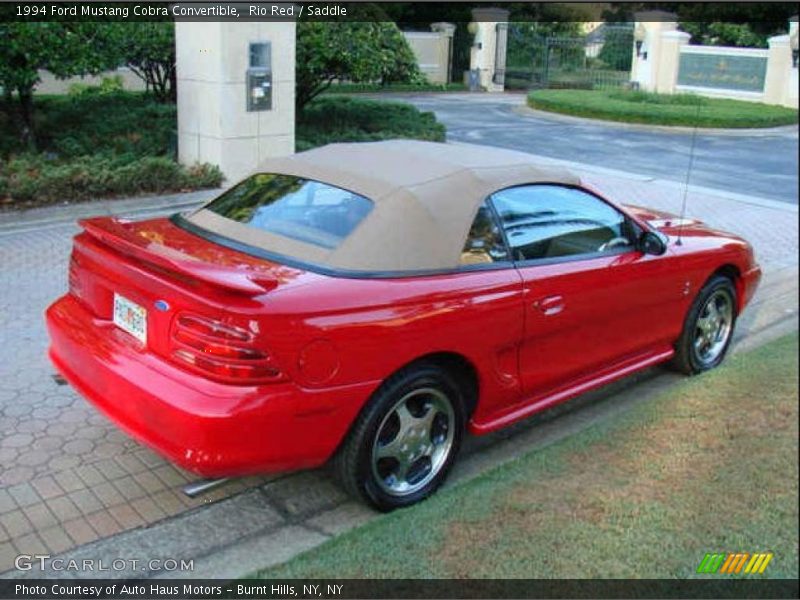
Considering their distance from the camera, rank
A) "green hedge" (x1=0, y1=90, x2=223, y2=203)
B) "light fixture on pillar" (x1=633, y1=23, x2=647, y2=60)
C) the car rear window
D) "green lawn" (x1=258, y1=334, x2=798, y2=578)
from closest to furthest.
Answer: "green lawn" (x1=258, y1=334, x2=798, y2=578)
the car rear window
"green hedge" (x1=0, y1=90, x2=223, y2=203)
"light fixture on pillar" (x1=633, y1=23, x2=647, y2=60)

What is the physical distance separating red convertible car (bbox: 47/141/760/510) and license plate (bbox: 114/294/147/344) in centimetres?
1

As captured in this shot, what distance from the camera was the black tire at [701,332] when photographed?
17.8 feet

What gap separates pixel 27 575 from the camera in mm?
3379

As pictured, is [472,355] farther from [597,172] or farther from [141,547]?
[597,172]

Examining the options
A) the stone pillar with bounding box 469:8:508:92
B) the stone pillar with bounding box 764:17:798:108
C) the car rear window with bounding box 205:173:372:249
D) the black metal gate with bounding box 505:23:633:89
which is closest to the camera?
the car rear window with bounding box 205:173:372:249

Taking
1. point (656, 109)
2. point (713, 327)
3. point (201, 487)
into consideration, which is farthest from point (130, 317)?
point (656, 109)

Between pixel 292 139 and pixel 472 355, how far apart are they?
7.93m

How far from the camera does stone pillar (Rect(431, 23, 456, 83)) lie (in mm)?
36688

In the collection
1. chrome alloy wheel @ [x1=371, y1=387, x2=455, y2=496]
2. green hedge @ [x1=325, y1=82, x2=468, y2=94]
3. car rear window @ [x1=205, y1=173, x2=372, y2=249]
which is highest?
green hedge @ [x1=325, y1=82, x2=468, y2=94]

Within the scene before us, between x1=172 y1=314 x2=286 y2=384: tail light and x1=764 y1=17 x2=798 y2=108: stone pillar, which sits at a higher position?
x1=764 y1=17 x2=798 y2=108: stone pillar

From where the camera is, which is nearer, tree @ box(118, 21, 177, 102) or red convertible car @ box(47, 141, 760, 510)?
red convertible car @ box(47, 141, 760, 510)

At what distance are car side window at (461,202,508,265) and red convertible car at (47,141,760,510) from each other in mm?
11

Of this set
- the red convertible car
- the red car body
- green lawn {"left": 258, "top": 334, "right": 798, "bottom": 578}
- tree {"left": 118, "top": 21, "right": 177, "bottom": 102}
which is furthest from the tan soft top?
tree {"left": 118, "top": 21, "right": 177, "bottom": 102}

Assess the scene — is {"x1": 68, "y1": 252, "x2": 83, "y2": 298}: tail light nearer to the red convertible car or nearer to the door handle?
the red convertible car
